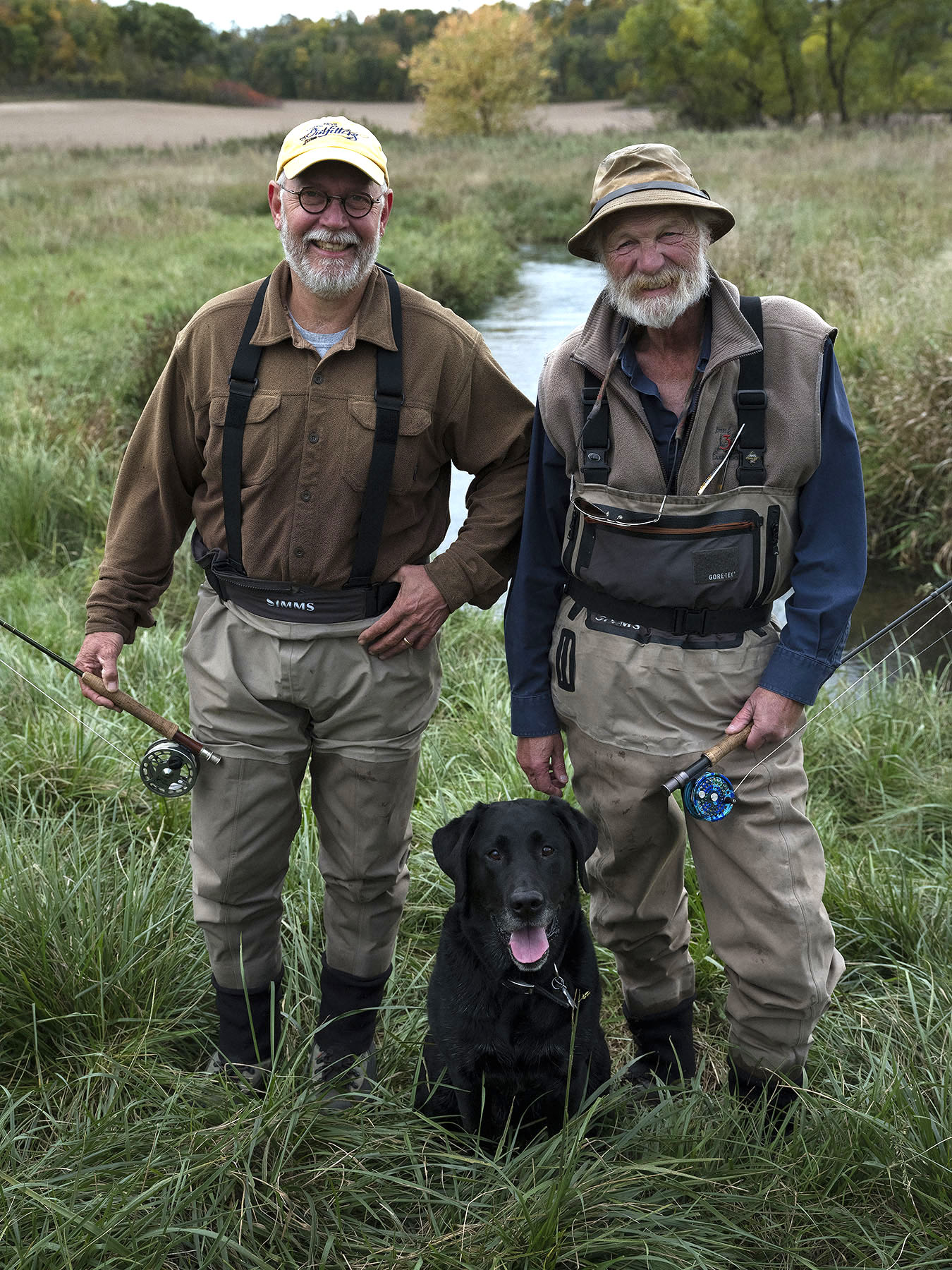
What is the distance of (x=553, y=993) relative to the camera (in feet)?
8.25

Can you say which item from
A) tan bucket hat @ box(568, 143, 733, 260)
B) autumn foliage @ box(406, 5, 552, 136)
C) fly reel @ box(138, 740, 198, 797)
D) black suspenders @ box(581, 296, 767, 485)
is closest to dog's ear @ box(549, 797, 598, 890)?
black suspenders @ box(581, 296, 767, 485)

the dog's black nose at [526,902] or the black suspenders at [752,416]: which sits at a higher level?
the black suspenders at [752,416]

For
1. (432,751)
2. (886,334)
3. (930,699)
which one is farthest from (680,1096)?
(886,334)

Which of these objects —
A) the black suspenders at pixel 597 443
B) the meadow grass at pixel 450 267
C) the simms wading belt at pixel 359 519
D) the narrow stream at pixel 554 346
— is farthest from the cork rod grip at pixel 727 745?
the meadow grass at pixel 450 267

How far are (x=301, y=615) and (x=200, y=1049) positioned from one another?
4.27 ft

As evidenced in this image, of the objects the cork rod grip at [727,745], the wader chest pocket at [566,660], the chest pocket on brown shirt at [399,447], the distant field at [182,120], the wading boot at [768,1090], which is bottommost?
the wading boot at [768,1090]

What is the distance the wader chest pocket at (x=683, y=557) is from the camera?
2.51 metres

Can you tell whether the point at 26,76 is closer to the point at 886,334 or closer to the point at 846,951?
the point at 886,334

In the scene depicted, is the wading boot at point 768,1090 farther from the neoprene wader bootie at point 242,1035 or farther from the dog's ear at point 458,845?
the neoprene wader bootie at point 242,1035

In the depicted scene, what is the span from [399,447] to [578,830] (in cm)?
104

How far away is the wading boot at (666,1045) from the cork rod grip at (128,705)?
1.48 m

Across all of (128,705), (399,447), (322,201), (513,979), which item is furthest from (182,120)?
(513,979)

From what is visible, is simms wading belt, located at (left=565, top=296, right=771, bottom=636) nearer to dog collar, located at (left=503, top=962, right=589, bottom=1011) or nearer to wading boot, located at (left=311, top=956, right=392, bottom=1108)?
dog collar, located at (left=503, top=962, right=589, bottom=1011)

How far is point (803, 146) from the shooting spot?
30.3 meters
